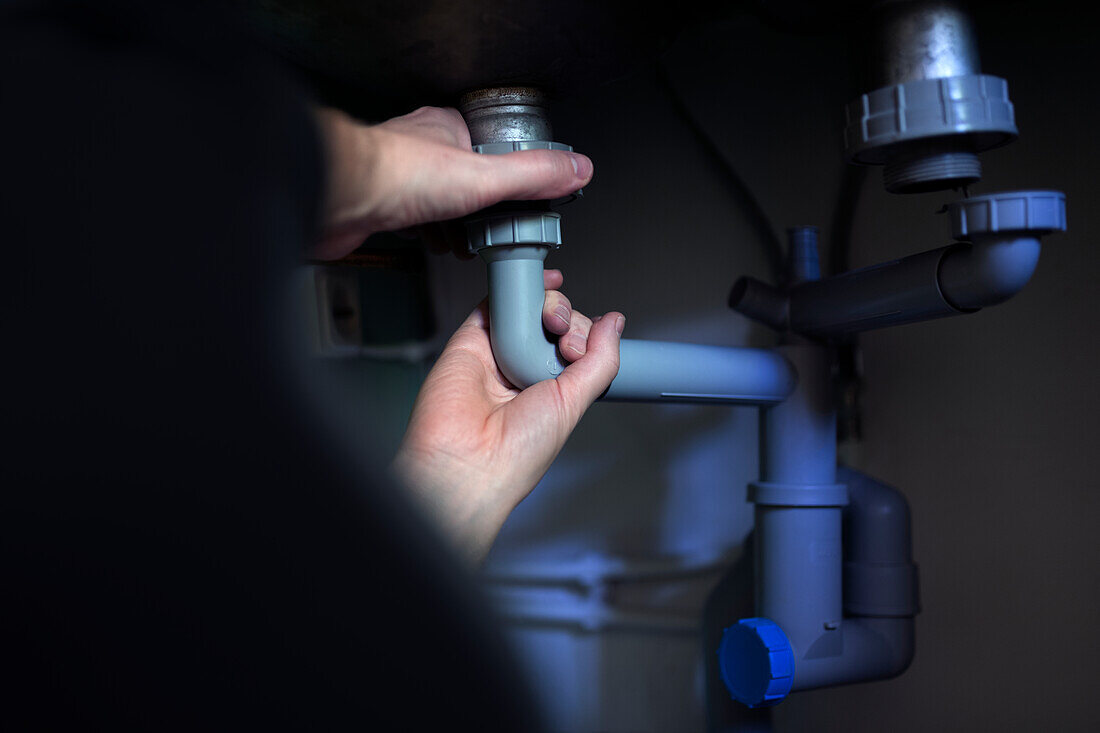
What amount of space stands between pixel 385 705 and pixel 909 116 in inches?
18.5

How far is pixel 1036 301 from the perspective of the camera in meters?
0.80

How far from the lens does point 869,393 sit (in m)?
0.92

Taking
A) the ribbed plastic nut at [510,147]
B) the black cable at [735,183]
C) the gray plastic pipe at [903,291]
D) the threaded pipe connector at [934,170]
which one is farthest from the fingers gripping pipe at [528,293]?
the black cable at [735,183]

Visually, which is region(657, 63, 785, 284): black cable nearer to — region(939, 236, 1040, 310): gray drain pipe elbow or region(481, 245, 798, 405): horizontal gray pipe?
region(481, 245, 798, 405): horizontal gray pipe

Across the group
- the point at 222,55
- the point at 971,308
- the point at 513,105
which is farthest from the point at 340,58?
the point at 971,308

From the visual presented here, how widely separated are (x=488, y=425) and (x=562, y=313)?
0.33 feet

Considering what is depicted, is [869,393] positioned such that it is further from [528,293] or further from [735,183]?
[528,293]

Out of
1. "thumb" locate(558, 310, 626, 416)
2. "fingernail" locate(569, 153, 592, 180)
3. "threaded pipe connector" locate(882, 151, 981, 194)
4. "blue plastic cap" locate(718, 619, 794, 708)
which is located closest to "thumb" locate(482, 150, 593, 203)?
"fingernail" locate(569, 153, 592, 180)

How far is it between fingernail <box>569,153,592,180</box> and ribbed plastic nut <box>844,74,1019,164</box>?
0.62ft

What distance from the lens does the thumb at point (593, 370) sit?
604 mm

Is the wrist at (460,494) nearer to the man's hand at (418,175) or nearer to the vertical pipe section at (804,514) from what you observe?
the man's hand at (418,175)

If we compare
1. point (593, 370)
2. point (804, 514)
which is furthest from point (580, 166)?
point (804, 514)

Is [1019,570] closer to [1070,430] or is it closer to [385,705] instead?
[1070,430]

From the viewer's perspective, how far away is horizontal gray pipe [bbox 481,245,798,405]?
609 millimetres
